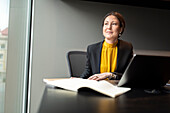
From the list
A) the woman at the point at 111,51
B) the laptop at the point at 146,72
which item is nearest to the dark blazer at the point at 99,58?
the woman at the point at 111,51

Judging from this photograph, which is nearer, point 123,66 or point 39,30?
point 123,66

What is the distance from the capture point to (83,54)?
2260 mm

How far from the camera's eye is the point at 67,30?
274 centimetres

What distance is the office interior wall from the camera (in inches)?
104

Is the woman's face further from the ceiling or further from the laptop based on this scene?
the ceiling

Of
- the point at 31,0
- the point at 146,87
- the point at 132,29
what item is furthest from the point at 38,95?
Answer: the point at 146,87

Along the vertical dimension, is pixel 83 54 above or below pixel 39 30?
below

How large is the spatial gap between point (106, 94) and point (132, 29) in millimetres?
2389

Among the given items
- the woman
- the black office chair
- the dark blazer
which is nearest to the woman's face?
the woman

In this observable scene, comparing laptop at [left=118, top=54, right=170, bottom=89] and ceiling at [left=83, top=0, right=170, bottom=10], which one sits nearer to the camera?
laptop at [left=118, top=54, right=170, bottom=89]

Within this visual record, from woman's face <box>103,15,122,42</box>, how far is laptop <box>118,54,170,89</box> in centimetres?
71

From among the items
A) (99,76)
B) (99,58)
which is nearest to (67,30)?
(99,58)

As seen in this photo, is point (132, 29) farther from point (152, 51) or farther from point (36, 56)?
point (36, 56)

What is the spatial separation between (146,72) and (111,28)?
0.80m
